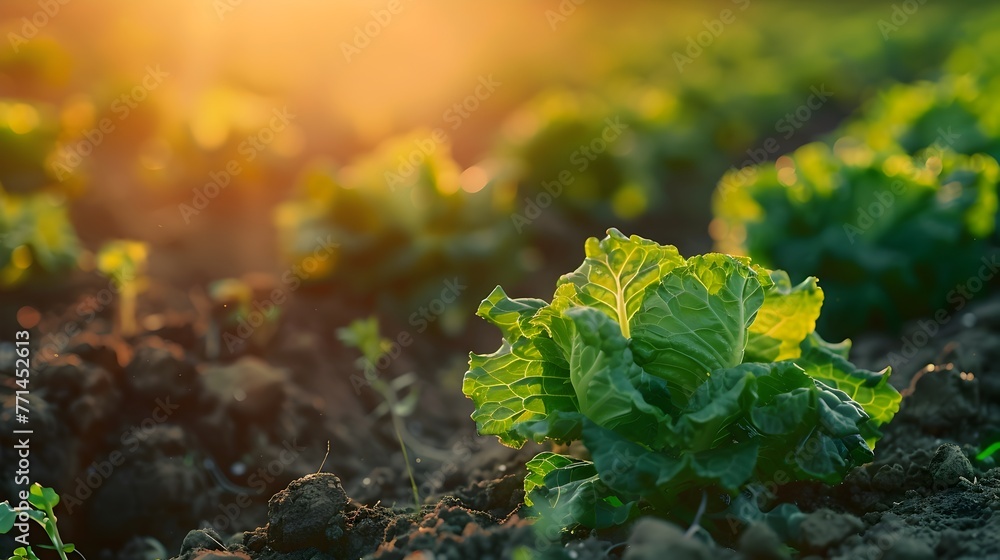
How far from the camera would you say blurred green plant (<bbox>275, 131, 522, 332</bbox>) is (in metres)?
5.54

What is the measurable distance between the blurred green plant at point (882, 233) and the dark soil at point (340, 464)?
0.25 metres

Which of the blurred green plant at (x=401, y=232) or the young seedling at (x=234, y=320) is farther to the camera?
the blurred green plant at (x=401, y=232)

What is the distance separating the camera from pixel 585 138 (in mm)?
7461

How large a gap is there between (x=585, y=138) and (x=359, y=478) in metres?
4.25

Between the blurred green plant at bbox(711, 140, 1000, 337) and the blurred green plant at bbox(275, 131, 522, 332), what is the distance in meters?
1.73

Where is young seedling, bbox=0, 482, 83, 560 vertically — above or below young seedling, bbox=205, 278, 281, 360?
above

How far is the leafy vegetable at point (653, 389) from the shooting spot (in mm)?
2611

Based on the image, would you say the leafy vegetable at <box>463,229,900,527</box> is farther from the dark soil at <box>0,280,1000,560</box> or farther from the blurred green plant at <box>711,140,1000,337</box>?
the blurred green plant at <box>711,140,1000,337</box>

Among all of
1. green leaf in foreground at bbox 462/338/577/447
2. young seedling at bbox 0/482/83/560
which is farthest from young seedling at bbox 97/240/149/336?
green leaf in foreground at bbox 462/338/577/447

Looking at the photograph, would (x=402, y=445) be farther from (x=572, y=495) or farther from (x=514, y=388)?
(x=572, y=495)

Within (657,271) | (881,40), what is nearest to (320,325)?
(657,271)

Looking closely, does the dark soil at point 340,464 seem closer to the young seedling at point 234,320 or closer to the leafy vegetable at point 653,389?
the young seedling at point 234,320

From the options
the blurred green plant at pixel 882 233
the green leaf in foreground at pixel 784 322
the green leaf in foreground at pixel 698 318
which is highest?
the green leaf in foreground at pixel 698 318

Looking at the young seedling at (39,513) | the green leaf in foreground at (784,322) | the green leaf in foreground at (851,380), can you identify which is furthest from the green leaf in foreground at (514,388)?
the young seedling at (39,513)
